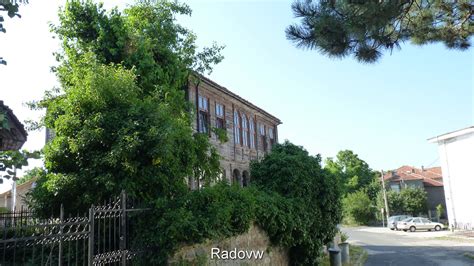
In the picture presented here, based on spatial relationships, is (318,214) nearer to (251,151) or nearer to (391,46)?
(391,46)

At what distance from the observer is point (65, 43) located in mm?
13125

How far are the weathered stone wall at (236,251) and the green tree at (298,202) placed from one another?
32 centimetres

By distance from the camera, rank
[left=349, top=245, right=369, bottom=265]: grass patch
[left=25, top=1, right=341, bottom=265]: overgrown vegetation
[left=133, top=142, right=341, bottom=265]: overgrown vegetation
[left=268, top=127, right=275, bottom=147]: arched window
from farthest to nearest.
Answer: [left=268, top=127, right=275, bottom=147]: arched window, [left=349, top=245, right=369, bottom=265]: grass patch, [left=25, top=1, right=341, bottom=265]: overgrown vegetation, [left=133, top=142, right=341, bottom=265]: overgrown vegetation

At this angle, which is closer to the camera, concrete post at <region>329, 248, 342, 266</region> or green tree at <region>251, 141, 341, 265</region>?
green tree at <region>251, 141, 341, 265</region>

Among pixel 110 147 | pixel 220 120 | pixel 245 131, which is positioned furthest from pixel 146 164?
pixel 245 131

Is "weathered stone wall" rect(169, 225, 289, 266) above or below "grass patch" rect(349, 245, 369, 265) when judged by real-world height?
above

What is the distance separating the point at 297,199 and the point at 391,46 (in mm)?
5395

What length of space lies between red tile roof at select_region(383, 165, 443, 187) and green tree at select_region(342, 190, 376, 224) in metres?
8.93

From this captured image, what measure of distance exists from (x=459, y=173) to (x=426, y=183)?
20.3 metres

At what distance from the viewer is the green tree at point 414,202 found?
1954 inches

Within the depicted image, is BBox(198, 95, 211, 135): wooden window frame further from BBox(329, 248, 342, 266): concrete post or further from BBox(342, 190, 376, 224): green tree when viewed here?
BBox(342, 190, 376, 224): green tree

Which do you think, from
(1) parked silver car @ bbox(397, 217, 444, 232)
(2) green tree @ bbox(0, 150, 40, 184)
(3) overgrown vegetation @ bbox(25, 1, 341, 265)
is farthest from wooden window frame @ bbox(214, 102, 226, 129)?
(1) parked silver car @ bbox(397, 217, 444, 232)

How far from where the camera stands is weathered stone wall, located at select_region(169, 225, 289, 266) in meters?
7.85

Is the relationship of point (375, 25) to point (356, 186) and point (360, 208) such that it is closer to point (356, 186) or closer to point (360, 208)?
point (360, 208)
